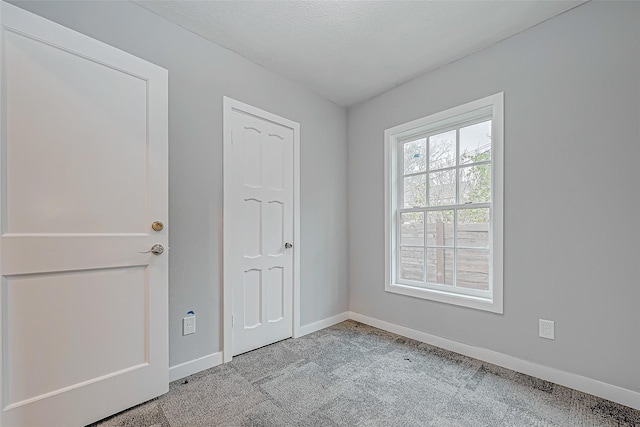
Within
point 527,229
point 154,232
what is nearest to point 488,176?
point 527,229

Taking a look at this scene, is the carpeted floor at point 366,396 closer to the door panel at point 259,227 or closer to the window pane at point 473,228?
Result: the door panel at point 259,227

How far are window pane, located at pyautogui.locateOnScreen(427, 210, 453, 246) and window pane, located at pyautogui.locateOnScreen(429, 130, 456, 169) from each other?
45cm

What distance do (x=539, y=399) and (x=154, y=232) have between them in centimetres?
254

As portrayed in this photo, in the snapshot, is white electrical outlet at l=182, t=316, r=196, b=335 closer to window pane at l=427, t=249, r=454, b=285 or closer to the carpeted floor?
the carpeted floor

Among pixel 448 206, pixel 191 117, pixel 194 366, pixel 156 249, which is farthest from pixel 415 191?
pixel 194 366

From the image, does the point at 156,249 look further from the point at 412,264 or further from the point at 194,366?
the point at 412,264

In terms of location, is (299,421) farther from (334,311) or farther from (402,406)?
(334,311)

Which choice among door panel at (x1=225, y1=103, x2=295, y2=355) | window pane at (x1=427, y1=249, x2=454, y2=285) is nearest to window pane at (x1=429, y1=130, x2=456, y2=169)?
window pane at (x1=427, y1=249, x2=454, y2=285)

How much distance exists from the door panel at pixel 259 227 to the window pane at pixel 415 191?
45.8 inches

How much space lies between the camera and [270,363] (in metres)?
2.23

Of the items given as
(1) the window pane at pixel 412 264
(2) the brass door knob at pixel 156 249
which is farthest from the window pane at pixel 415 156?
(2) the brass door knob at pixel 156 249

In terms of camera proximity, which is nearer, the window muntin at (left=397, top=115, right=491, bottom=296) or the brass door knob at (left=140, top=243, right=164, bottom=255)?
the brass door knob at (left=140, top=243, right=164, bottom=255)

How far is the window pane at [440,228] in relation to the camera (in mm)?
2619

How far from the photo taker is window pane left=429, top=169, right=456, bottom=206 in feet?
8.55
